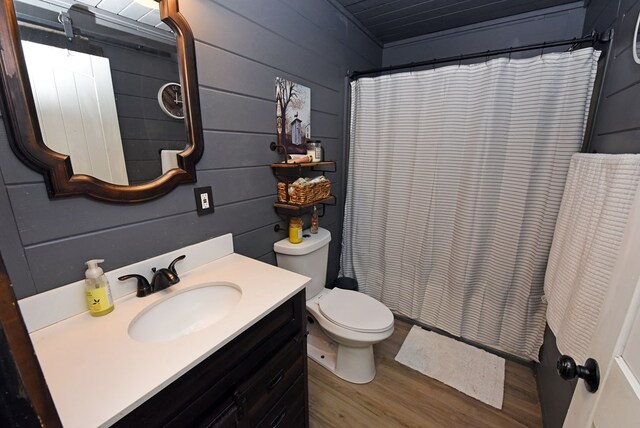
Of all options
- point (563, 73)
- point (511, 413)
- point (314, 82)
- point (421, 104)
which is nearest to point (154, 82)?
point (314, 82)

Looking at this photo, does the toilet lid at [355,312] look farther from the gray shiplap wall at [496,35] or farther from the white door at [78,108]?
the gray shiplap wall at [496,35]

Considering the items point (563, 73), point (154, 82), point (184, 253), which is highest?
point (563, 73)

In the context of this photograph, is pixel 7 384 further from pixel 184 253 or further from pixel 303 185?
pixel 303 185

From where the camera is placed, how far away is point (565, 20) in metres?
1.78

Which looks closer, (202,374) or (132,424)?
(132,424)

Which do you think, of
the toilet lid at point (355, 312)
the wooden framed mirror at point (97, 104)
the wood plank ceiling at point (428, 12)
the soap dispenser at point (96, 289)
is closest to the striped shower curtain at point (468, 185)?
the wood plank ceiling at point (428, 12)

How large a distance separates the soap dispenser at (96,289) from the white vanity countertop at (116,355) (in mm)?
29

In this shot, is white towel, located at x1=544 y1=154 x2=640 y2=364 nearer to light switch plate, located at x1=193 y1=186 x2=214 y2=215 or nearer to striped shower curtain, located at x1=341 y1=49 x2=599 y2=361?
striped shower curtain, located at x1=341 y1=49 x2=599 y2=361

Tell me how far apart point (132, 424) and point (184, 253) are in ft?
2.06

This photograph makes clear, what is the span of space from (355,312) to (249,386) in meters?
0.81

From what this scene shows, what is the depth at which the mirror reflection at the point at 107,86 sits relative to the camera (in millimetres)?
741

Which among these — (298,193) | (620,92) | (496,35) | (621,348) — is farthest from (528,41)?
(621,348)

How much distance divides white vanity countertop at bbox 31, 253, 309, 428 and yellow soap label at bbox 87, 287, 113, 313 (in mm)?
30

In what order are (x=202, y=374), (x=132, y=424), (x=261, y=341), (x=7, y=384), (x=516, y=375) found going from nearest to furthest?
(x=7, y=384)
(x=132, y=424)
(x=202, y=374)
(x=261, y=341)
(x=516, y=375)
